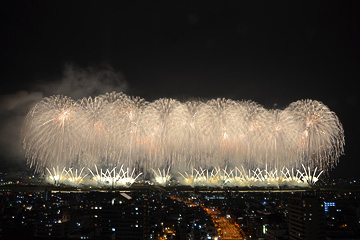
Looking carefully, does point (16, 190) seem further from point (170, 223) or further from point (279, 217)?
point (279, 217)

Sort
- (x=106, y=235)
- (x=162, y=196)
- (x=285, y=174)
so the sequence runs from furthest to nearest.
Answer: (x=285, y=174) → (x=162, y=196) → (x=106, y=235)

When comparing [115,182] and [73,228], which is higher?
[115,182]

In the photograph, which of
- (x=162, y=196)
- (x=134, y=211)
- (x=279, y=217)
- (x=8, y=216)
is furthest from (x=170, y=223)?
(x=162, y=196)

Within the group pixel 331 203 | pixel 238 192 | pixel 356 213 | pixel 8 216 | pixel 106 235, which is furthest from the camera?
pixel 238 192

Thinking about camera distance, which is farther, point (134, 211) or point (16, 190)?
point (16, 190)

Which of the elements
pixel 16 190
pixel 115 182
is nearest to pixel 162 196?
pixel 115 182

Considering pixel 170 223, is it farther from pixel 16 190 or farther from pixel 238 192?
pixel 16 190
